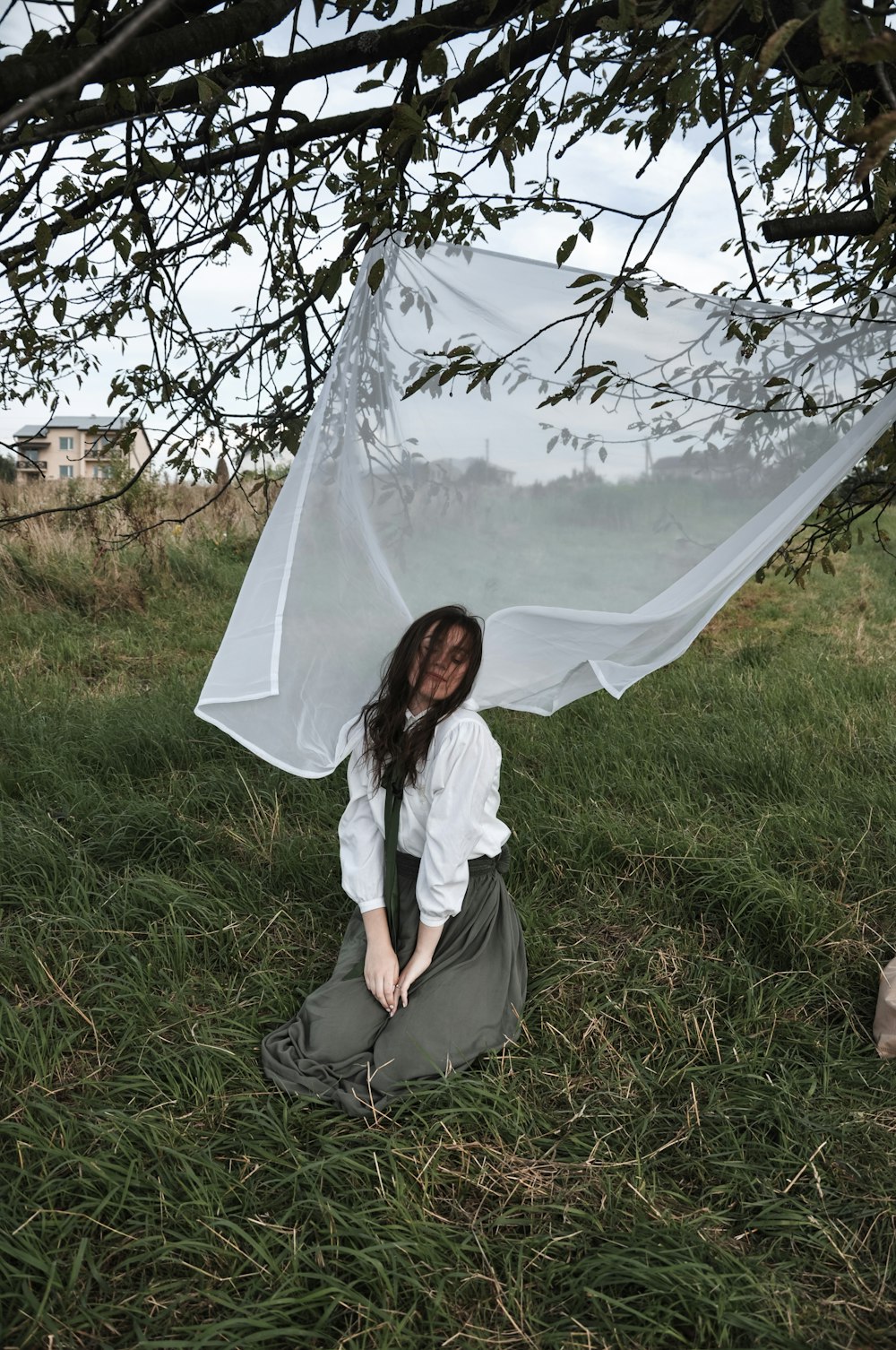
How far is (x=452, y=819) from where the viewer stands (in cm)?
236

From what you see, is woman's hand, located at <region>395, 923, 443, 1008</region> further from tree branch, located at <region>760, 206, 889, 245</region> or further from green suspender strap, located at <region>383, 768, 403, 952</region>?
tree branch, located at <region>760, 206, 889, 245</region>

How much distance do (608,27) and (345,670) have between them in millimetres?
1585

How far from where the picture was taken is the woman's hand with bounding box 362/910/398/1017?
7.79ft

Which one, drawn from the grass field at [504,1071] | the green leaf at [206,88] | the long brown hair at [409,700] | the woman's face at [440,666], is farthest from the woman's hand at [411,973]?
the green leaf at [206,88]

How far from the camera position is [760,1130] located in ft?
7.16

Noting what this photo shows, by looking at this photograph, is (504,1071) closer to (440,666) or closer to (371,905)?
(371,905)

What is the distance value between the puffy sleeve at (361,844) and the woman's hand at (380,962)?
0.04 m

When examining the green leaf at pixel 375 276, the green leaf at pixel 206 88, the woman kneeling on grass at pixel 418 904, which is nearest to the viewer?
the green leaf at pixel 206 88

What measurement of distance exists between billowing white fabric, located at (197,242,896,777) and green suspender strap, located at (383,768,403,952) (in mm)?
290

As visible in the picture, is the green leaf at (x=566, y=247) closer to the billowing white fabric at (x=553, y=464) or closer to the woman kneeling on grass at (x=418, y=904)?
the billowing white fabric at (x=553, y=464)

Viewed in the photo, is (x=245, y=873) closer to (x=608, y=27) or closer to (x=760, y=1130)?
(x=760, y=1130)

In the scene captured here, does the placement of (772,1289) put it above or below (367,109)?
below

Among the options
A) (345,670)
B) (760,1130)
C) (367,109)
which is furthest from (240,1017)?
(367,109)

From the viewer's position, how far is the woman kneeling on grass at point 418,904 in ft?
7.61
